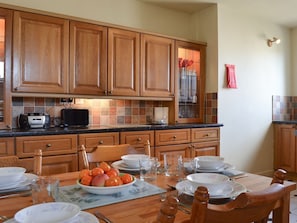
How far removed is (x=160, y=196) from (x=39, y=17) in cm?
214

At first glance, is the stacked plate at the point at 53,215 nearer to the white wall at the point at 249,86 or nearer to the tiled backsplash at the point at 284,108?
the white wall at the point at 249,86

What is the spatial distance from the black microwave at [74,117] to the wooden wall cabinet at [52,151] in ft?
1.72

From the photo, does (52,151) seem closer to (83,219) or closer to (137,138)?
(137,138)

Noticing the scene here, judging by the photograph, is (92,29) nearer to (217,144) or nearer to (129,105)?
(129,105)

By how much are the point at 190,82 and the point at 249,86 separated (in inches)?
37.9

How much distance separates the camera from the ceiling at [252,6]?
11.4ft

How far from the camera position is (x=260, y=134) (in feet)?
13.4

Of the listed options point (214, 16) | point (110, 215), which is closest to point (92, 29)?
point (214, 16)

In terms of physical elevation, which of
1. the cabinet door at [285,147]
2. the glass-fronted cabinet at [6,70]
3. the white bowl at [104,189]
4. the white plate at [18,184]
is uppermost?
the glass-fronted cabinet at [6,70]

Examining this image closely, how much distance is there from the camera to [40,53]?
8.20ft

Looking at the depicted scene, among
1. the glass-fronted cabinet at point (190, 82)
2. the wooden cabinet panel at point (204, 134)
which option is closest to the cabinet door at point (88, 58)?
the glass-fronted cabinet at point (190, 82)

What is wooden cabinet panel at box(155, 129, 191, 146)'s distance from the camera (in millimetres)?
2879

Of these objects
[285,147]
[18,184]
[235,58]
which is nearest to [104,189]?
[18,184]

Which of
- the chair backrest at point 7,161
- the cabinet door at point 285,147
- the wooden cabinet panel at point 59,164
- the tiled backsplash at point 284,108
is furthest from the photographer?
the tiled backsplash at point 284,108
